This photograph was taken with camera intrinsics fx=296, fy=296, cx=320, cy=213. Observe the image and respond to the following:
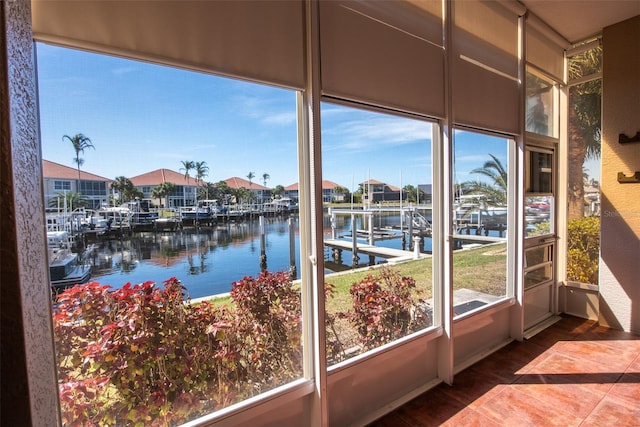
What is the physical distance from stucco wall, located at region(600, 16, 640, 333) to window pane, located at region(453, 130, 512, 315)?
1296 mm

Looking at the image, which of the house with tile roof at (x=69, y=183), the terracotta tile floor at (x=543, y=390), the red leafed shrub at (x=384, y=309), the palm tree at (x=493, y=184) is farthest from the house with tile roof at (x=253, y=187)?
the palm tree at (x=493, y=184)

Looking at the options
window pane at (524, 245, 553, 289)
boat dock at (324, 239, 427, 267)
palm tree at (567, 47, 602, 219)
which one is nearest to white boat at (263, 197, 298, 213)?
boat dock at (324, 239, 427, 267)

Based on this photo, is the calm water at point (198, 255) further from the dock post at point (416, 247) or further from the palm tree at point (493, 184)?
the palm tree at point (493, 184)

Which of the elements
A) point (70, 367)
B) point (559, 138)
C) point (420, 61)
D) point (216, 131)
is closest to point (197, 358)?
point (70, 367)

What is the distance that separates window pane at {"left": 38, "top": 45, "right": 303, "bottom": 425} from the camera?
1284mm

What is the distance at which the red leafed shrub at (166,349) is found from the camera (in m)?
1.32

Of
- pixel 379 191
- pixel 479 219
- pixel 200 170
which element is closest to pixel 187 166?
pixel 200 170

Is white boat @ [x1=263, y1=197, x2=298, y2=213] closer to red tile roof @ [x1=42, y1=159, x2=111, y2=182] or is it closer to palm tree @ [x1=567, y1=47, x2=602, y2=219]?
red tile roof @ [x1=42, y1=159, x2=111, y2=182]

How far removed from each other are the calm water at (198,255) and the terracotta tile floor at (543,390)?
4.71ft

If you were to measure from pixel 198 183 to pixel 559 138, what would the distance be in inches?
174

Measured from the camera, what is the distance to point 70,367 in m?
1.30

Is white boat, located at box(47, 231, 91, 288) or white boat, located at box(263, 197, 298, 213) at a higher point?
white boat, located at box(263, 197, 298, 213)

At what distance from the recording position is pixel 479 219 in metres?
3.06

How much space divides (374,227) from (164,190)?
4.89ft
